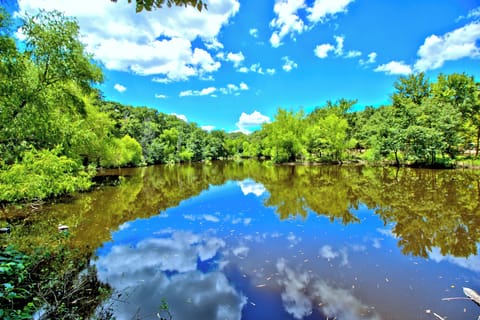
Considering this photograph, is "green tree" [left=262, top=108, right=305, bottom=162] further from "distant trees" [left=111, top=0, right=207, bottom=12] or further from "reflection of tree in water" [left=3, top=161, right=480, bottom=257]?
"distant trees" [left=111, top=0, right=207, bottom=12]

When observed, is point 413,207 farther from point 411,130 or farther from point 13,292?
point 411,130

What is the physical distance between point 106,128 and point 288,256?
19911 mm

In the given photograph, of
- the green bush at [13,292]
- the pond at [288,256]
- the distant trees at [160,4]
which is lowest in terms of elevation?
the pond at [288,256]

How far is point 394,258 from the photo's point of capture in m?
5.89

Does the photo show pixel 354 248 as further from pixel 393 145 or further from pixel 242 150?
pixel 242 150

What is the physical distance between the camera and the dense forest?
6.68 meters

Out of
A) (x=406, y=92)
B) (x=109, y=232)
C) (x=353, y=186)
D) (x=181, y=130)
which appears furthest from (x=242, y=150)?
(x=109, y=232)

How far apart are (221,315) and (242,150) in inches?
2824

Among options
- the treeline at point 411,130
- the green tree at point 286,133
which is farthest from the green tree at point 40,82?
the green tree at point 286,133

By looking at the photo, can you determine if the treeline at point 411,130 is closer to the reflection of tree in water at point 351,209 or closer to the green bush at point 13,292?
the reflection of tree in water at point 351,209

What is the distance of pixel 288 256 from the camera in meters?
6.14

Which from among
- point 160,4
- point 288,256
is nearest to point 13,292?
point 160,4

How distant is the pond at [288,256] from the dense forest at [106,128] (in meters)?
2.72

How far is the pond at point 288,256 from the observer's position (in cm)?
418
